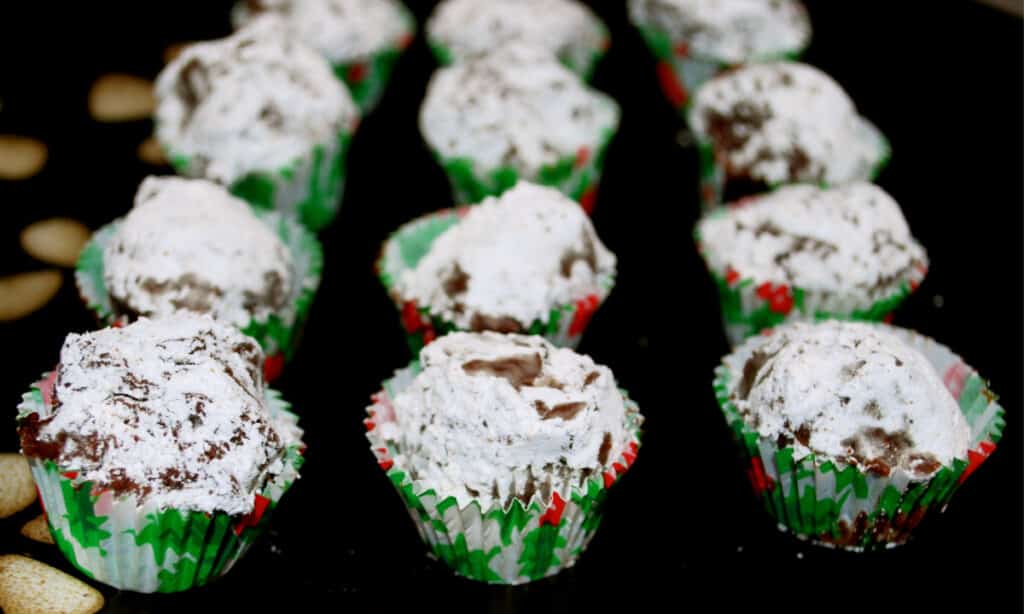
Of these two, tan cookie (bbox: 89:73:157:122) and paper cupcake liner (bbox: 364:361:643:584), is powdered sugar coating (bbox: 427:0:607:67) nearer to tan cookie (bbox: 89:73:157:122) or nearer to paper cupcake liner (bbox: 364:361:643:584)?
tan cookie (bbox: 89:73:157:122)

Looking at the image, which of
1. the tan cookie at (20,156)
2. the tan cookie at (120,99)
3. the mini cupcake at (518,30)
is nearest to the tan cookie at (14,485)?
the tan cookie at (20,156)

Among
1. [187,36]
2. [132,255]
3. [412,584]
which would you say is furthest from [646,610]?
[187,36]

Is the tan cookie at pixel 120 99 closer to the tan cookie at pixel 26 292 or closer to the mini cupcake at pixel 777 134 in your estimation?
the tan cookie at pixel 26 292

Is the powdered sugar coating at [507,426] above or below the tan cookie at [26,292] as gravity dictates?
above

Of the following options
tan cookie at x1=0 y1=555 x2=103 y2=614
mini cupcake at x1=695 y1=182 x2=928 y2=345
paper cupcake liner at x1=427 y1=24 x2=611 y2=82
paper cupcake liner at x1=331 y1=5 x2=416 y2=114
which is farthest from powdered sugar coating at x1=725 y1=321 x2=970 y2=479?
paper cupcake liner at x1=331 y1=5 x2=416 y2=114

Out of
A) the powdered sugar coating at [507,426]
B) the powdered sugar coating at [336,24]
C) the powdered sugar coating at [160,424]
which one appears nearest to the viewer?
the powdered sugar coating at [160,424]

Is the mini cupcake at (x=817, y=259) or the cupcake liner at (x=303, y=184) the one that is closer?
the mini cupcake at (x=817, y=259)

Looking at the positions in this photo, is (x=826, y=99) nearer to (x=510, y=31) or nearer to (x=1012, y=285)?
(x=1012, y=285)

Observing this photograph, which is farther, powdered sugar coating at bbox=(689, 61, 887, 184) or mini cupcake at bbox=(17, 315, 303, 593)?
powdered sugar coating at bbox=(689, 61, 887, 184)
